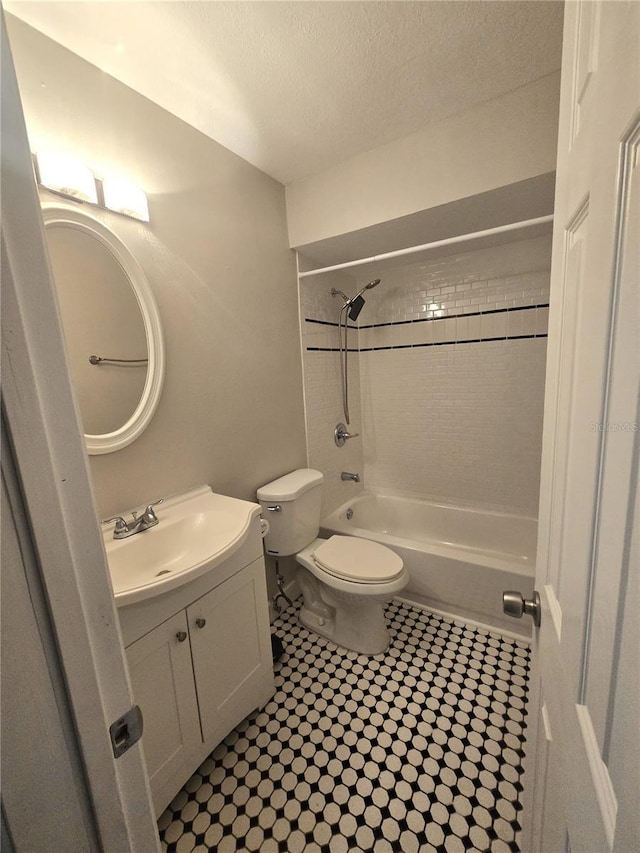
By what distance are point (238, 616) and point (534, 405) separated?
2076 mm

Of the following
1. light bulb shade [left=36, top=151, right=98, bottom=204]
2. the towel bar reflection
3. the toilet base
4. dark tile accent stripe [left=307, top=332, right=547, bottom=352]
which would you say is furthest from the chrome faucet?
dark tile accent stripe [left=307, top=332, right=547, bottom=352]

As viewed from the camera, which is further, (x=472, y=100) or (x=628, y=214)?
(x=472, y=100)

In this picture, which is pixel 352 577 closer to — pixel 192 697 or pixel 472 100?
pixel 192 697

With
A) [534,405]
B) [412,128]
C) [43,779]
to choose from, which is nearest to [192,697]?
[43,779]

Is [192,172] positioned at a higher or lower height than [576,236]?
higher

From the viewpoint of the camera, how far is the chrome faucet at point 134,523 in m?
1.17

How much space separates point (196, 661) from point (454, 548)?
176 cm

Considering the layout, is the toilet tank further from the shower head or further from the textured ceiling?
the textured ceiling

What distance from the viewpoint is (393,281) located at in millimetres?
2549

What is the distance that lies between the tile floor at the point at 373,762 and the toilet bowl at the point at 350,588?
100 millimetres

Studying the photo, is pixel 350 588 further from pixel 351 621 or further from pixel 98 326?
pixel 98 326

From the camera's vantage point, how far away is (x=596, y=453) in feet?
1.31

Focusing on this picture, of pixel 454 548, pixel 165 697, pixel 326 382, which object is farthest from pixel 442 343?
pixel 165 697

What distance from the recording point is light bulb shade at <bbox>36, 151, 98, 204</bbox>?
1043 mm
